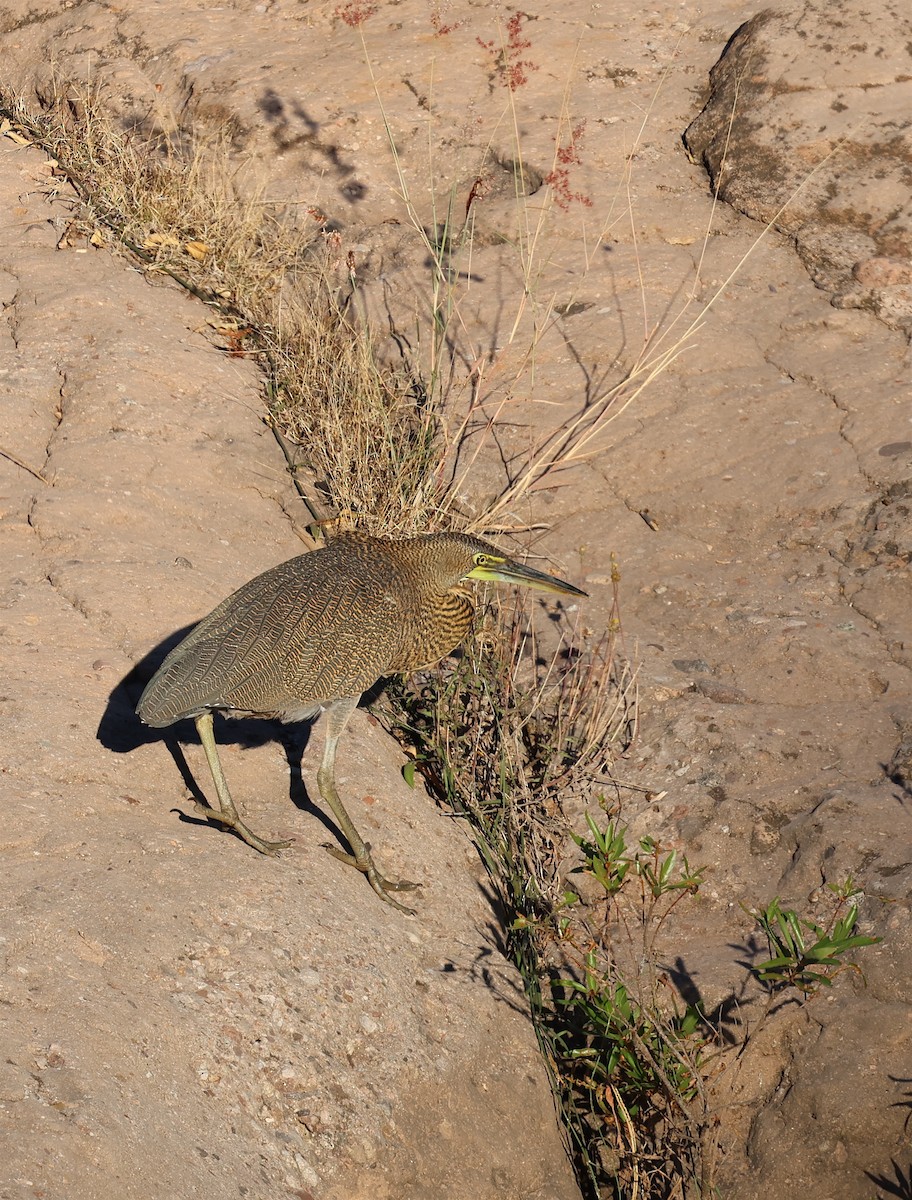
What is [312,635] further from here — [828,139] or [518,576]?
[828,139]

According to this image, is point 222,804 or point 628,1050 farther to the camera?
point 222,804

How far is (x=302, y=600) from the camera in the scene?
3.73 metres

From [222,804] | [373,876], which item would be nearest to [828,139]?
[373,876]

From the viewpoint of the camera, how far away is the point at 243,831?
3592 mm

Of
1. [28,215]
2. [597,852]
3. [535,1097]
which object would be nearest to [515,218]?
[28,215]

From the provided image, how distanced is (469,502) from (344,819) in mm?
2057

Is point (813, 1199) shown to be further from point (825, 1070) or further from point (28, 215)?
point (28, 215)

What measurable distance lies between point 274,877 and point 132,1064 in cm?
81

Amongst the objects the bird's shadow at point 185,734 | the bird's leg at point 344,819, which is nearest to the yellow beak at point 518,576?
the bird's leg at point 344,819

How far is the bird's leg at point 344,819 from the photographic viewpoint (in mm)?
3730

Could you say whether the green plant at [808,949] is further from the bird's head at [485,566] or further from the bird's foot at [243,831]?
the bird's foot at [243,831]

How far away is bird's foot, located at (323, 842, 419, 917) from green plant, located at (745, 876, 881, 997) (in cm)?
106

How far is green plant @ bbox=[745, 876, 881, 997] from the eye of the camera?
3.13 meters

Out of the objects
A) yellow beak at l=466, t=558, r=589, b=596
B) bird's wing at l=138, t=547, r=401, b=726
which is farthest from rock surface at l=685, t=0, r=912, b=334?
bird's wing at l=138, t=547, r=401, b=726
